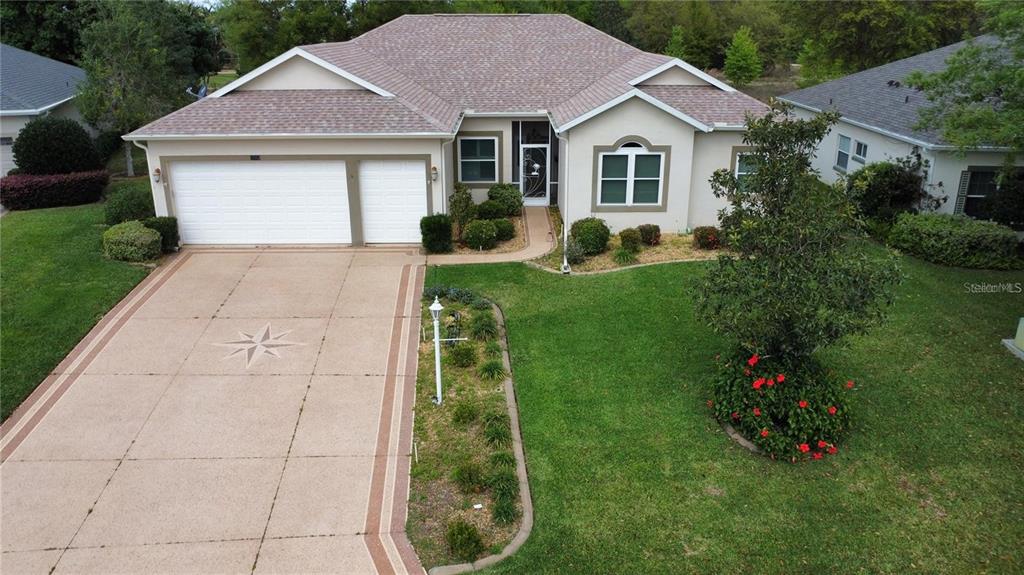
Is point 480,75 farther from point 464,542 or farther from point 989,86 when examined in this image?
point 464,542

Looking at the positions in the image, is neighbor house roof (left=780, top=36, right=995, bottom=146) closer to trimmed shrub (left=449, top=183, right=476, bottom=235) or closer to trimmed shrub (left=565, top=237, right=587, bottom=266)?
trimmed shrub (left=565, top=237, right=587, bottom=266)

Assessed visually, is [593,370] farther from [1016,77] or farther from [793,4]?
[793,4]

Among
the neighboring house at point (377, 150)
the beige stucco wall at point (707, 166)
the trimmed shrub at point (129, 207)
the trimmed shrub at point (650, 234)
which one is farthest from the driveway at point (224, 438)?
the beige stucco wall at point (707, 166)

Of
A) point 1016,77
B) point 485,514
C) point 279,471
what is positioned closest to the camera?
point 485,514

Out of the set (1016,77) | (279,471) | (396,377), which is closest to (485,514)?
(279,471)

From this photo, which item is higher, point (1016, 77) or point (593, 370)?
point (1016, 77)

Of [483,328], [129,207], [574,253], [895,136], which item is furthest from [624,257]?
[129,207]
